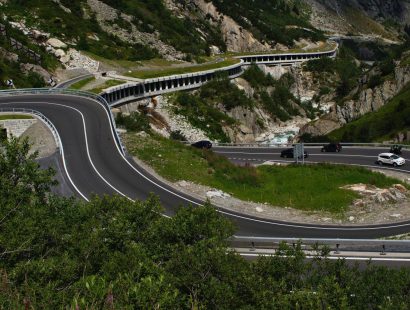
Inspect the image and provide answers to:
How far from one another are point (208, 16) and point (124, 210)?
420ft

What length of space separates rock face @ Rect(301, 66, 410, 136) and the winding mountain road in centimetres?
2498

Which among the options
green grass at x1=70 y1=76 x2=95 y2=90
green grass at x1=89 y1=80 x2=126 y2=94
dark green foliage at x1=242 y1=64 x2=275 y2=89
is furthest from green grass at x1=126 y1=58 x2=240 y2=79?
green grass at x1=70 y1=76 x2=95 y2=90

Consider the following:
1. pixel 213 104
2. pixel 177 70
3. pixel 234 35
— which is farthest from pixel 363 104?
pixel 234 35

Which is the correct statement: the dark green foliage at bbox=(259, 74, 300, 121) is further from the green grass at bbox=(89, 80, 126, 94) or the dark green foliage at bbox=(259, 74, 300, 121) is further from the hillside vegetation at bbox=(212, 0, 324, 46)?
the hillside vegetation at bbox=(212, 0, 324, 46)

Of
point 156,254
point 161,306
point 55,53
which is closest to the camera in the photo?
point 161,306

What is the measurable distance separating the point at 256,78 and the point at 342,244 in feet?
284

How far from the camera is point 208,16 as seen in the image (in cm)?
14025

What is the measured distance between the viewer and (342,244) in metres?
25.0

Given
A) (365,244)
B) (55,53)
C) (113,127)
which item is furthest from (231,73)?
(365,244)

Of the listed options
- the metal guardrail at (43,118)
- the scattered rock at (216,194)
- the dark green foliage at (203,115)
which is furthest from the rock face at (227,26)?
the scattered rock at (216,194)

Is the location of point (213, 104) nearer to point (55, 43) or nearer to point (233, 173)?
point (55, 43)

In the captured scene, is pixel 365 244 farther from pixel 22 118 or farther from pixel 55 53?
pixel 55 53

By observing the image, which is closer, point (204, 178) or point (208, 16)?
point (204, 178)

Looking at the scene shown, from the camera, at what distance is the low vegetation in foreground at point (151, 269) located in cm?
1210
